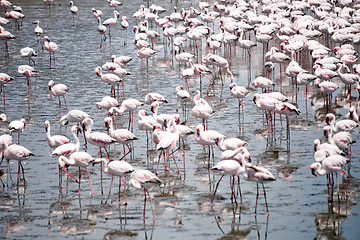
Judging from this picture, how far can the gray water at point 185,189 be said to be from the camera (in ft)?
31.2

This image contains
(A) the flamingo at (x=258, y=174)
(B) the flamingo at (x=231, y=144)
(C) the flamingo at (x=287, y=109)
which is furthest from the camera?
(C) the flamingo at (x=287, y=109)

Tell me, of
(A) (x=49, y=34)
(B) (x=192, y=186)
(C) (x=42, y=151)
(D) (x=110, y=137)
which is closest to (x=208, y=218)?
(B) (x=192, y=186)

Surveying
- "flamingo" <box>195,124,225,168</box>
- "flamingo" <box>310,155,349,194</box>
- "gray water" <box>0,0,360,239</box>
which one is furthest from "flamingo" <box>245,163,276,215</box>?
"flamingo" <box>195,124,225,168</box>

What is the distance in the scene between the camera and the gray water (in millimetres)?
9516

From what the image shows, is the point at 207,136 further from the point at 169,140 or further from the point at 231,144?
the point at 169,140

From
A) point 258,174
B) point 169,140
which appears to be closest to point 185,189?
point 169,140

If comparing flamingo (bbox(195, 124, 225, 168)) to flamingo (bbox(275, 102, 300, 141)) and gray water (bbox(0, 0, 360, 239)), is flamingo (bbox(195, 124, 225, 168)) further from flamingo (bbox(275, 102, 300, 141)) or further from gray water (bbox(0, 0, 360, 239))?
flamingo (bbox(275, 102, 300, 141))

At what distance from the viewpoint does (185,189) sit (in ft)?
36.8

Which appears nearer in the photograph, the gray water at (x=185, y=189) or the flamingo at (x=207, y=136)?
the gray water at (x=185, y=189)

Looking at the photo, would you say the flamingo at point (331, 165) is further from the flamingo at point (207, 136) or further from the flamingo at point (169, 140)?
the flamingo at point (169, 140)

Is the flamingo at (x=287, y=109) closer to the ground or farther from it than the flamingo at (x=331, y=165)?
farther from it

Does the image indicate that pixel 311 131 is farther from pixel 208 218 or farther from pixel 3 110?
pixel 3 110

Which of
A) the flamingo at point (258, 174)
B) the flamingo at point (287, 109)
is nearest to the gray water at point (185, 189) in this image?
the flamingo at point (287, 109)

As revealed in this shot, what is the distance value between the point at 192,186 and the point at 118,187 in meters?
1.45
